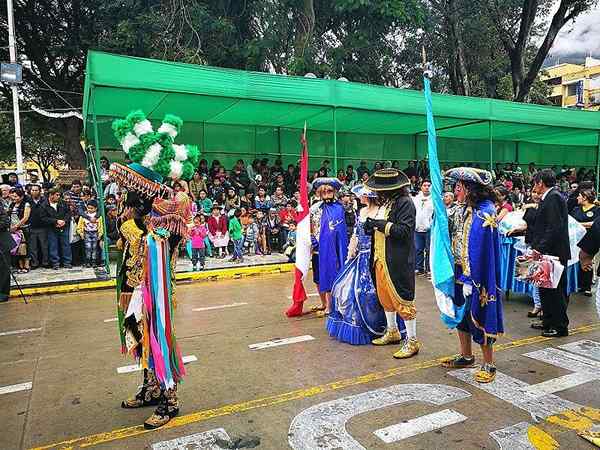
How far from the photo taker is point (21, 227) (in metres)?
9.77

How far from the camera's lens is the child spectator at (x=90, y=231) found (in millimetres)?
10266

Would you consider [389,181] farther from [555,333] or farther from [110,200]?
[110,200]

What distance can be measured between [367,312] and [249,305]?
2.51 metres

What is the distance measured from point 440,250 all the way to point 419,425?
137cm

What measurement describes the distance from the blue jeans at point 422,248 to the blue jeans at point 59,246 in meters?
7.30

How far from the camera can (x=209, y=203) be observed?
12289 millimetres

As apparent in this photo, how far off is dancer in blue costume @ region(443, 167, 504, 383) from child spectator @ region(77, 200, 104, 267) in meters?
8.19

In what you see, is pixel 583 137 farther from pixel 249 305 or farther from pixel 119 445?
pixel 119 445

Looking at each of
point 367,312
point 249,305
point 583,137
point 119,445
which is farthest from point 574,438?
point 583,137

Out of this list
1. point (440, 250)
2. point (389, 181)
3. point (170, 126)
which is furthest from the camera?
point (389, 181)

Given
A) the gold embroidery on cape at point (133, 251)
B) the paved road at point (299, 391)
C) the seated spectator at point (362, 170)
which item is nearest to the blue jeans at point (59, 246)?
the paved road at point (299, 391)

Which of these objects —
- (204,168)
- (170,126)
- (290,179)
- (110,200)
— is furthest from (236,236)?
(170,126)

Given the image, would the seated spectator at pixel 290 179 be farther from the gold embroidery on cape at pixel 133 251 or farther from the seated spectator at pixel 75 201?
the gold embroidery on cape at pixel 133 251

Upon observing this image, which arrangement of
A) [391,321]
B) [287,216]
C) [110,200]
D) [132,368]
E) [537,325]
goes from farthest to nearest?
[287,216] < [110,200] < [537,325] < [391,321] < [132,368]
